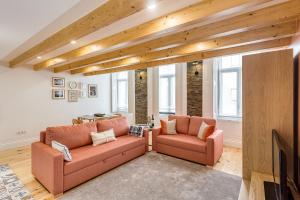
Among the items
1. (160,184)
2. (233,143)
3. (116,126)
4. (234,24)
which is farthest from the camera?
(233,143)

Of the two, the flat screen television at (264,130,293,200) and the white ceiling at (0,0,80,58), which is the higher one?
the white ceiling at (0,0,80,58)

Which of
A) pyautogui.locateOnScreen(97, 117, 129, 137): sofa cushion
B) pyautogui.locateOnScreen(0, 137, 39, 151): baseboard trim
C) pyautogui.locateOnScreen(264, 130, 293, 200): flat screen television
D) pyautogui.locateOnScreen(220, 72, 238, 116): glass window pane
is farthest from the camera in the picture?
pyautogui.locateOnScreen(220, 72, 238, 116): glass window pane

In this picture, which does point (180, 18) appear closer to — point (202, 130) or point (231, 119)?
point (202, 130)

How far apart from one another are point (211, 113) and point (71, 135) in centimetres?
376

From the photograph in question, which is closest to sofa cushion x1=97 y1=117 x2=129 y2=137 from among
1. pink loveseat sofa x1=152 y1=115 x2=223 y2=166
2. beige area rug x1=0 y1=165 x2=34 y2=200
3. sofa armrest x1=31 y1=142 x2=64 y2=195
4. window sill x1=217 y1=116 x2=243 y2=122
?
pink loveseat sofa x1=152 y1=115 x2=223 y2=166

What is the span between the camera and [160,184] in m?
2.71

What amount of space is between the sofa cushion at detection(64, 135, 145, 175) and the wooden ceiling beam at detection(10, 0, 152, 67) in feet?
6.05

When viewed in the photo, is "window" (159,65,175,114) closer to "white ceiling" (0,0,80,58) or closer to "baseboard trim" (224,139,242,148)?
"baseboard trim" (224,139,242,148)

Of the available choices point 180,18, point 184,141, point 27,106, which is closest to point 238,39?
point 180,18

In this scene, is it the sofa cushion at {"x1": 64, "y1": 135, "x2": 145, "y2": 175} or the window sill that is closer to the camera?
the sofa cushion at {"x1": 64, "y1": 135, "x2": 145, "y2": 175}

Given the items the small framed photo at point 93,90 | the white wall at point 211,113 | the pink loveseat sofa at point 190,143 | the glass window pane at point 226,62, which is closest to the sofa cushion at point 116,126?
the pink loveseat sofa at point 190,143

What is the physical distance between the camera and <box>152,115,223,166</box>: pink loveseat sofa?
10.9 ft

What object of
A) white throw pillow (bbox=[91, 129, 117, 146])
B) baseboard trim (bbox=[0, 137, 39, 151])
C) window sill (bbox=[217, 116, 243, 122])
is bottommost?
baseboard trim (bbox=[0, 137, 39, 151])

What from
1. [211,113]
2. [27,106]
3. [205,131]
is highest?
[27,106]
